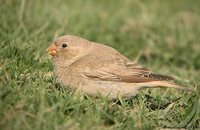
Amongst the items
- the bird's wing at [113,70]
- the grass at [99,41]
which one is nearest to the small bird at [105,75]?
the bird's wing at [113,70]

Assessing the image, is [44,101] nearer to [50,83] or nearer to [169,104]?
[50,83]

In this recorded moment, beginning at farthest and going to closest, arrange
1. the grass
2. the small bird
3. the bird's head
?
the bird's head → the small bird → the grass

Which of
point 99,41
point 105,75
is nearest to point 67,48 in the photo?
point 105,75

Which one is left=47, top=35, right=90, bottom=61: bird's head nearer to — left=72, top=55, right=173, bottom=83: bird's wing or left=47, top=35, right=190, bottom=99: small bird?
left=47, top=35, right=190, bottom=99: small bird

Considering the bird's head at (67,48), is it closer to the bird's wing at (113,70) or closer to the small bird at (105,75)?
the small bird at (105,75)

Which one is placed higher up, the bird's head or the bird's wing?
the bird's head

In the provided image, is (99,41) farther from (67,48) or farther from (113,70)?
(113,70)

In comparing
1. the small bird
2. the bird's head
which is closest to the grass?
the small bird

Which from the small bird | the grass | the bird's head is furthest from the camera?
the bird's head

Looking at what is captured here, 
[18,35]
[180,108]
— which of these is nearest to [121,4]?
[18,35]

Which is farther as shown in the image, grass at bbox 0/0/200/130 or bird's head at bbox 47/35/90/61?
bird's head at bbox 47/35/90/61
